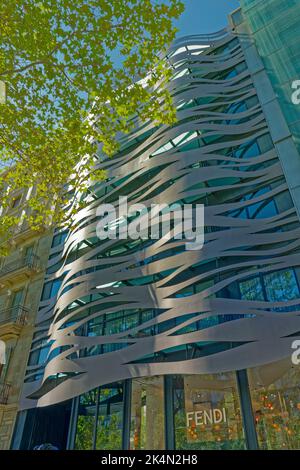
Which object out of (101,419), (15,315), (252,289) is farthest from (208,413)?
(15,315)

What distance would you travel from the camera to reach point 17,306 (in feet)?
58.0

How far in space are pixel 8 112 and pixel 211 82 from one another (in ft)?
34.4

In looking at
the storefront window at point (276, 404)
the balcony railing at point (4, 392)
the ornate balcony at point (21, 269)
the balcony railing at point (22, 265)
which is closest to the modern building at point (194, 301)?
the storefront window at point (276, 404)

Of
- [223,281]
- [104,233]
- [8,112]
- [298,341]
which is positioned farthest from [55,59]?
[298,341]

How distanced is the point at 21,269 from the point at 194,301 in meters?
12.1

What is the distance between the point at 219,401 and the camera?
1006 cm

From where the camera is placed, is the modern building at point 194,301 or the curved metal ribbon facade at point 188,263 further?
the curved metal ribbon facade at point 188,263

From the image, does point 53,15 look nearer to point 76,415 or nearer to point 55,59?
point 55,59

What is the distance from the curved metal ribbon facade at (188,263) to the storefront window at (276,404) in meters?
1.09

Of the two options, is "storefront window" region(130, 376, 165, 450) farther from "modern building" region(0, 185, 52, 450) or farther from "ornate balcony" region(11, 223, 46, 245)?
"ornate balcony" region(11, 223, 46, 245)

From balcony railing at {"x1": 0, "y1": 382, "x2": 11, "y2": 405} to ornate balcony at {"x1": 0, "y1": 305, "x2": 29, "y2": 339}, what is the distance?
2.43 meters

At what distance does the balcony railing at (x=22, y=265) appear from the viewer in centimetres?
1888

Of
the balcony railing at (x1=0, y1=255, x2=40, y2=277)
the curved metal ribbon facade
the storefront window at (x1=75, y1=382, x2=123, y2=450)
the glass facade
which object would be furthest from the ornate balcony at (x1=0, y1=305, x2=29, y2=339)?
the glass facade

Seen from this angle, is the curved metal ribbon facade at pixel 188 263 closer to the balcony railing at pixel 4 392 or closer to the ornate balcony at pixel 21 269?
the balcony railing at pixel 4 392
